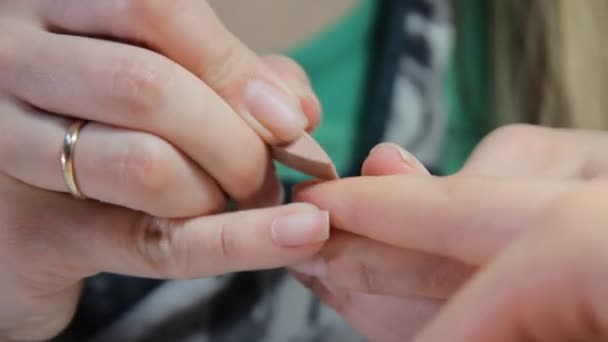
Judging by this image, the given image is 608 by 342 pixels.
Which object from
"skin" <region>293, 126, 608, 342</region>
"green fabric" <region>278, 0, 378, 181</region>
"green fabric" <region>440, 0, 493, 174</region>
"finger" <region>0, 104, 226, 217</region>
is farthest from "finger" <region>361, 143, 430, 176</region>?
"green fabric" <region>440, 0, 493, 174</region>

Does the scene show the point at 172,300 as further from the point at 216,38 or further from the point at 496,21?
the point at 496,21

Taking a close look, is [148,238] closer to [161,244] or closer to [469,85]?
[161,244]

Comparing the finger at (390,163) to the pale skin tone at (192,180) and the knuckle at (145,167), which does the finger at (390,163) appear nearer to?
the pale skin tone at (192,180)

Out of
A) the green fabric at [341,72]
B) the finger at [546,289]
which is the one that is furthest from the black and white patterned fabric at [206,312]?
the finger at [546,289]

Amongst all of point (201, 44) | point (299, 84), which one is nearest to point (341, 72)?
point (299, 84)

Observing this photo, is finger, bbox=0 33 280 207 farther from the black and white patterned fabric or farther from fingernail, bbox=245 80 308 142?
the black and white patterned fabric

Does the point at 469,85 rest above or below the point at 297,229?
below
